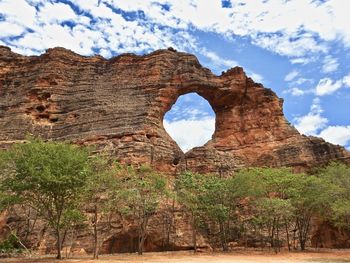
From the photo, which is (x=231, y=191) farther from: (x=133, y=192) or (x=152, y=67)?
(x=152, y=67)

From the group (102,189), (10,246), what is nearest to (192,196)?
(102,189)

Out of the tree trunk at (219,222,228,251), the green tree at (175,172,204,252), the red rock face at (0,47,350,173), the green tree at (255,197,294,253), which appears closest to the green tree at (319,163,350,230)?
the green tree at (255,197,294,253)

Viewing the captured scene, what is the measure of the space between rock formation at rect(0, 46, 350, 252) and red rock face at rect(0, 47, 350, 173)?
13 cm

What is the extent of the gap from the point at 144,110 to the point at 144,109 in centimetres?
23

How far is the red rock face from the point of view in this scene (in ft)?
154

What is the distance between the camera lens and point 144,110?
50.3 m

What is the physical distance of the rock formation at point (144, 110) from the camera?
46812mm

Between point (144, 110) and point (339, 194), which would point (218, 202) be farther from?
point (144, 110)

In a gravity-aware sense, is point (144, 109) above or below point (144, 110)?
above

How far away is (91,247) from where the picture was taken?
3512cm

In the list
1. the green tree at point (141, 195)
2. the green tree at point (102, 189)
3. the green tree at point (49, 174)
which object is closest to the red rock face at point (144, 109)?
the green tree at point (141, 195)

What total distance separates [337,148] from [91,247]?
102 ft

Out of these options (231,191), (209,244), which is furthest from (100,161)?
(209,244)

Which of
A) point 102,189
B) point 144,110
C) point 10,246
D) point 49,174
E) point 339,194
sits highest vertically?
point 144,110
